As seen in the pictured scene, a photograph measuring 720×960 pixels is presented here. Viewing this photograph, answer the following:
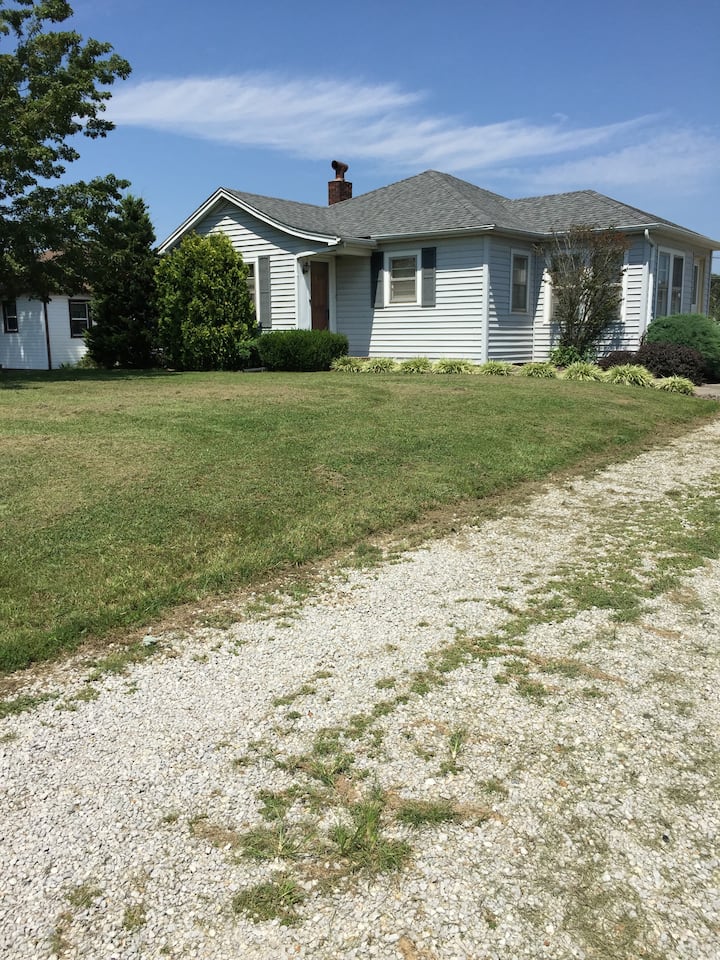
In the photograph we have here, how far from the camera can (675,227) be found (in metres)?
18.6

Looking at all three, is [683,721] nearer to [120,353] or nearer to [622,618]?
[622,618]

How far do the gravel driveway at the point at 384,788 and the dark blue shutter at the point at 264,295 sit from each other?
52.7 feet

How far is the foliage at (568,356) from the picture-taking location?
18.7m

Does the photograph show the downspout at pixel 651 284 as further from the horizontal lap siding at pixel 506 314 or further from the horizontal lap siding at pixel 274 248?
the horizontal lap siding at pixel 274 248

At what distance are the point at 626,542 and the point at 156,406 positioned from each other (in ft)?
23.1

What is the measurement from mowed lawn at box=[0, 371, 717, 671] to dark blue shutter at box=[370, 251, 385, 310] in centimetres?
681

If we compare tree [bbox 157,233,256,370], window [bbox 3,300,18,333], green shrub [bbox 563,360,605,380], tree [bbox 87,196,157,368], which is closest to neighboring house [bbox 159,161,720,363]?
tree [bbox 87,196,157,368]

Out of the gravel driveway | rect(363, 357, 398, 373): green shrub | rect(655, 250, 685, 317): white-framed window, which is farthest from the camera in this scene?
rect(655, 250, 685, 317): white-framed window

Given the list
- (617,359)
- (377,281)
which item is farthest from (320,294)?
(617,359)

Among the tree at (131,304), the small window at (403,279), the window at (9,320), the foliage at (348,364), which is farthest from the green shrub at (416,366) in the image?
the window at (9,320)

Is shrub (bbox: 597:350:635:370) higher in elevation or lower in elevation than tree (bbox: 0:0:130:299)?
lower

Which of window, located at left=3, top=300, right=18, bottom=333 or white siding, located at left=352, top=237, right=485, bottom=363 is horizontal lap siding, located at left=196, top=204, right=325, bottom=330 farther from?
window, located at left=3, top=300, right=18, bottom=333

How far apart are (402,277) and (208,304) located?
4927 millimetres

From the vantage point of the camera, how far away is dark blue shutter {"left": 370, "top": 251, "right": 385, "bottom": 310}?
19.6 m
